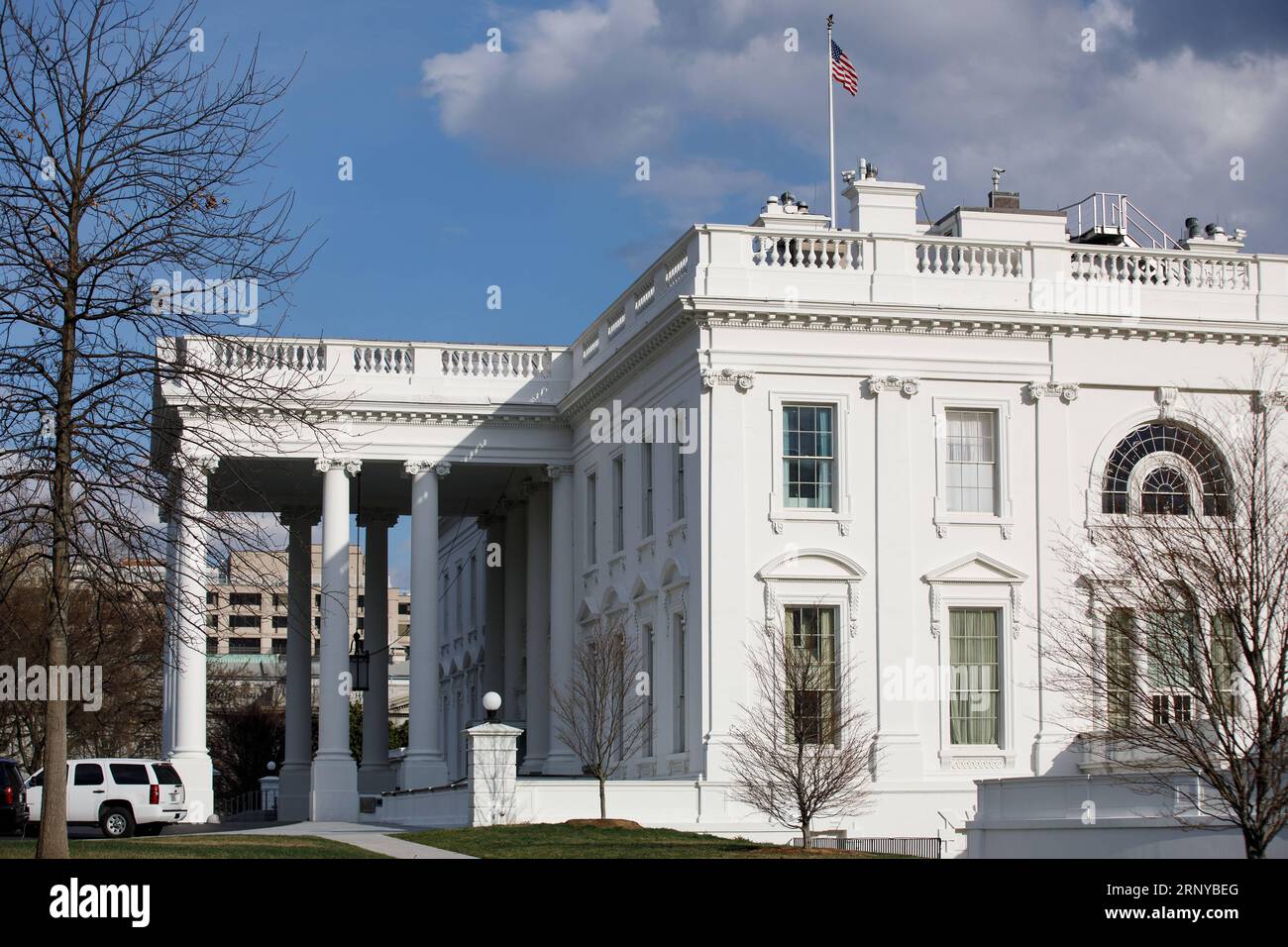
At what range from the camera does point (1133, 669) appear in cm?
2791

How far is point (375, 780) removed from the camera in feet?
193

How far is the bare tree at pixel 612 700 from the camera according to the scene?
139ft

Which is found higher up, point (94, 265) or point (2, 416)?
point (94, 265)

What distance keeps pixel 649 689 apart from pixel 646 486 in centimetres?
487

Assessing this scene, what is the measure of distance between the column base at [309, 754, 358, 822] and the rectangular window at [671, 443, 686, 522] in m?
13.4

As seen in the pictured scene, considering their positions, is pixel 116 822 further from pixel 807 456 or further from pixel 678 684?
pixel 807 456

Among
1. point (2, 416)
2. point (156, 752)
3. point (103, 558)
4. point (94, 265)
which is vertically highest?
point (94, 265)

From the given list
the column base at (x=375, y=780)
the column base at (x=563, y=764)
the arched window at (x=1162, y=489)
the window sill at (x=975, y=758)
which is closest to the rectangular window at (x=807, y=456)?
the window sill at (x=975, y=758)

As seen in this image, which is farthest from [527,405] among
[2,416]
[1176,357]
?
[2,416]
